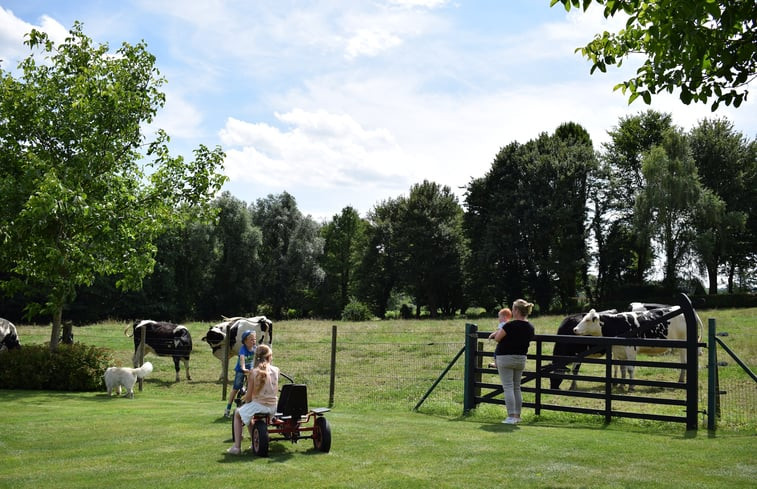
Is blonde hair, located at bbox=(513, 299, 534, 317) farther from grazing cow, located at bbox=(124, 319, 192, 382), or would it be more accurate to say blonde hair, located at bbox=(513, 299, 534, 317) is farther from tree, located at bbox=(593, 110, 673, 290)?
tree, located at bbox=(593, 110, 673, 290)

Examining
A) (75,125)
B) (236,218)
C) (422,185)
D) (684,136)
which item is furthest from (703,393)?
(236,218)

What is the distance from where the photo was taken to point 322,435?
29.3 ft

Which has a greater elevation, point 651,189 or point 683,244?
point 651,189

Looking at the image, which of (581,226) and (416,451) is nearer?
(416,451)

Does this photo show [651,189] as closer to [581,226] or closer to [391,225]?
[581,226]

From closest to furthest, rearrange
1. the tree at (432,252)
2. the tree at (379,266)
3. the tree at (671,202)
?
the tree at (671,202) < the tree at (432,252) < the tree at (379,266)

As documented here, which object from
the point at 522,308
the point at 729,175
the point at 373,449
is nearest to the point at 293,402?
the point at 373,449

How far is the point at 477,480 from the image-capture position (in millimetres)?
7371

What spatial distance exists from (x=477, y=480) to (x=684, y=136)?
47462 mm

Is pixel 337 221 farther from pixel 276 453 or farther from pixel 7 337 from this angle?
pixel 276 453

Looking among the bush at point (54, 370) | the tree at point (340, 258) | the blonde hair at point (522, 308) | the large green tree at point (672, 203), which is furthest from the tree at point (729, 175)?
the bush at point (54, 370)

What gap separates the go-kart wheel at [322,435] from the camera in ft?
29.2

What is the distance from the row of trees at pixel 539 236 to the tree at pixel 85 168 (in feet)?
69.2

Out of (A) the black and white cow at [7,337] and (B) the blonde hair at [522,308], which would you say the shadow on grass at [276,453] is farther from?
(A) the black and white cow at [7,337]
